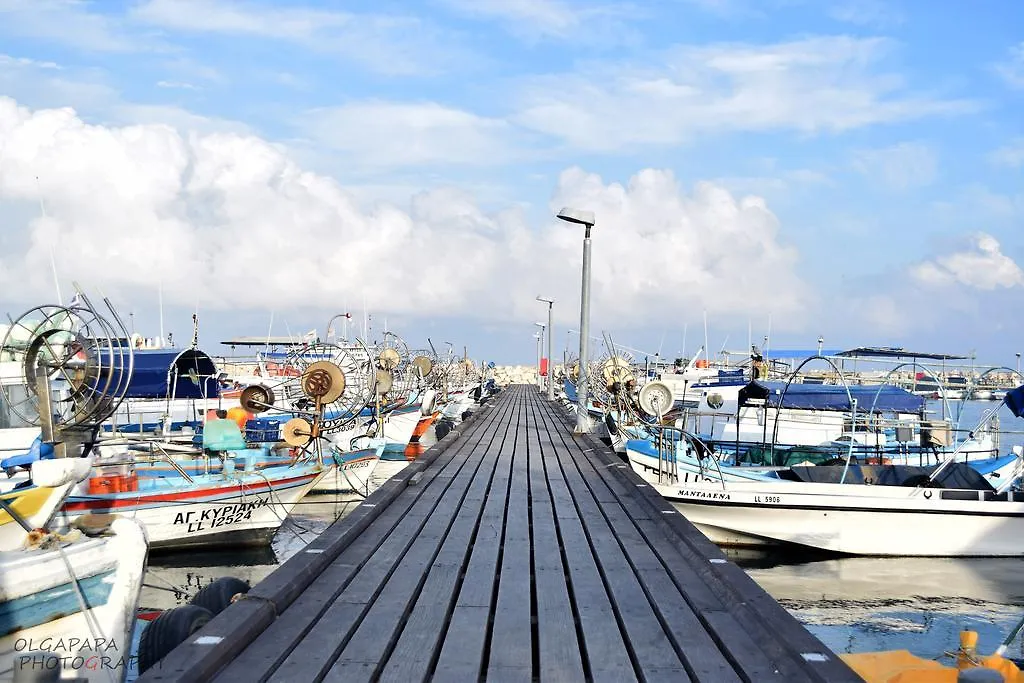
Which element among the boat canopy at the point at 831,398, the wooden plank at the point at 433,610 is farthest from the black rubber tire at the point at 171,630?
the boat canopy at the point at 831,398

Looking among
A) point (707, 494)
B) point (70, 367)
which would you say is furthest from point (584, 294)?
point (70, 367)

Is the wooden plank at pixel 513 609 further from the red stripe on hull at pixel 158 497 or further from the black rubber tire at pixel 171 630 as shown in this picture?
the red stripe on hull at pixel 158 497

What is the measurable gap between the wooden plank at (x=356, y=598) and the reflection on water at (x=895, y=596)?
21.3 feet

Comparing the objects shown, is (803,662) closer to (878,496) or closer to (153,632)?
(153,632)

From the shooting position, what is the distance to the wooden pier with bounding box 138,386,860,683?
13.5ft

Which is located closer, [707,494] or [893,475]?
[707,494]

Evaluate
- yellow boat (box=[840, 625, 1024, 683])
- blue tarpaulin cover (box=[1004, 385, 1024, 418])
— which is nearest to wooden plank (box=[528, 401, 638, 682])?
yellow boat (box=[840, 625, 1024, 683])

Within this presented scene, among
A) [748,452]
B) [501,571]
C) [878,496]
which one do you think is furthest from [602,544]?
[748,452]

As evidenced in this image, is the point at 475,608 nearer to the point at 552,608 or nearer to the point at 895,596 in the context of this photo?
the point at 552,608

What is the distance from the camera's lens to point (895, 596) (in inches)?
550

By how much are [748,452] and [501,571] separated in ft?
48.2

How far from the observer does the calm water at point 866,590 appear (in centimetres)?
1221

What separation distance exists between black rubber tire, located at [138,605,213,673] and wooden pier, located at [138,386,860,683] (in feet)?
2.92

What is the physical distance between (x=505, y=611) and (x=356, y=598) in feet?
2.99
